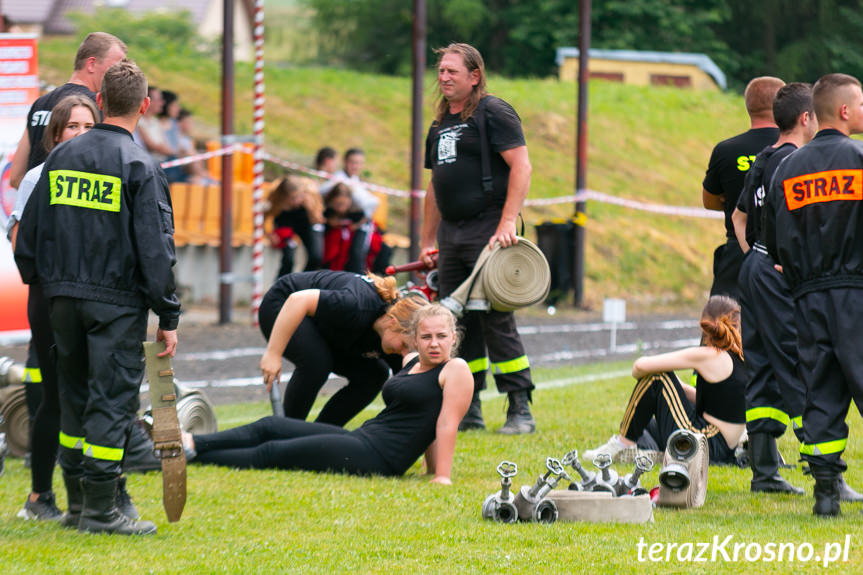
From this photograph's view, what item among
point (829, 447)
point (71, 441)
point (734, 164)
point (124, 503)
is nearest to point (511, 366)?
point (734, 164)

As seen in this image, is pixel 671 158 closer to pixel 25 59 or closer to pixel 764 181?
pixel 25 59

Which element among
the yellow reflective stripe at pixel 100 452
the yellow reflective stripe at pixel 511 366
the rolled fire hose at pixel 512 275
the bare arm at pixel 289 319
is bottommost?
the yellow reflective stripe at pixel 511 366

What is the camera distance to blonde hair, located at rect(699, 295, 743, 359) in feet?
24.5

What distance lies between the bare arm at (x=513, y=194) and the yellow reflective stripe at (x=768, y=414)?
6.91ft

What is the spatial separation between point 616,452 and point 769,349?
1.20 m

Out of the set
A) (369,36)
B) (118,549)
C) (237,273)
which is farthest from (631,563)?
(369,36)

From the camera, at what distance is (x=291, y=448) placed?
7.30 metres

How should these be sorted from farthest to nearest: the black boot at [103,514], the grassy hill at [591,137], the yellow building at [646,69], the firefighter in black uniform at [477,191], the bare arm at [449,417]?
1. the yellow building at [646,69]
2. the grassy hill at [591,137]
3. the firefighter in black uniform at [477,191]
4. the bare arm at [449,417]
5. the black boot at [103,514]

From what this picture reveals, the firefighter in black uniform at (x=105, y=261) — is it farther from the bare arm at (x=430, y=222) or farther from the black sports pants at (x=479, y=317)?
the bare arm at (x=430, y=222)

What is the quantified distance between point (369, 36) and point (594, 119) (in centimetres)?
1766

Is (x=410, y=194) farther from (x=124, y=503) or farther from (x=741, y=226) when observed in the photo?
(x=124, y=503)

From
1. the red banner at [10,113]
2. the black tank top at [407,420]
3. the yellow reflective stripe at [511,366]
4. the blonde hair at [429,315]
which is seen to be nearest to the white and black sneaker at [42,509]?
the black tank top at [407,420]

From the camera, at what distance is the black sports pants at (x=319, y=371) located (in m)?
7.86

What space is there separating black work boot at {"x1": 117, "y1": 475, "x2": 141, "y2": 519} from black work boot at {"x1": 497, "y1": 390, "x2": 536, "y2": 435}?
3182mm
